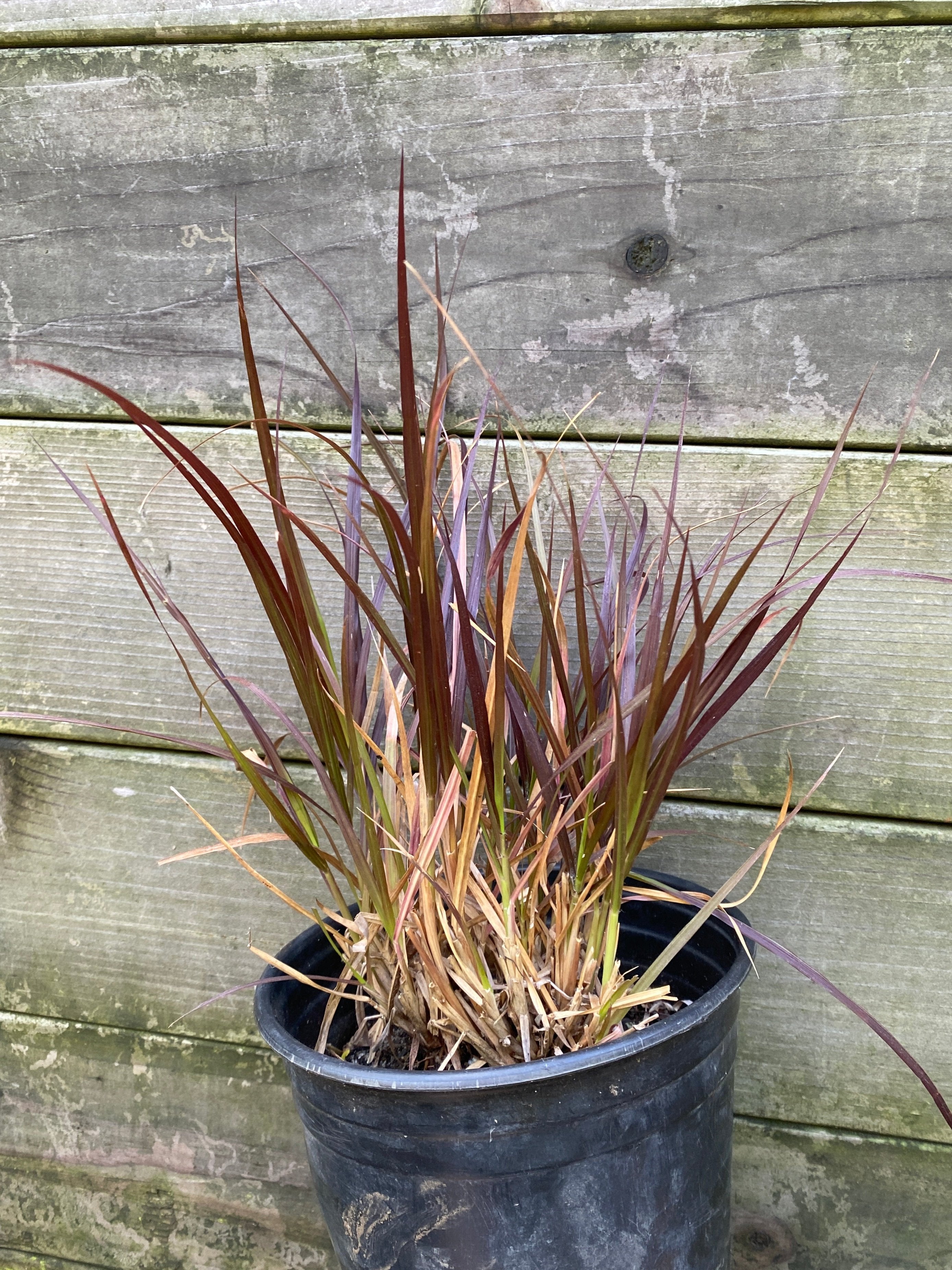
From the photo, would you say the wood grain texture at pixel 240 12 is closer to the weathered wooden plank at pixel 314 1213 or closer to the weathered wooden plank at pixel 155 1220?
the weathered wooden plank at pixel 314 1213

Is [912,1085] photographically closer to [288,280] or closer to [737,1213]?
[737,1213]

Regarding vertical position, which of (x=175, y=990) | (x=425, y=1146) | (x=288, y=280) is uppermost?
(x=288, y=280)

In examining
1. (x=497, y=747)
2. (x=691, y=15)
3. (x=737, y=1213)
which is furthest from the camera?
(x=737, y=1213)

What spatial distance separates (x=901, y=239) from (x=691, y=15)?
232mm

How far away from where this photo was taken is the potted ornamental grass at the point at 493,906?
547 mm

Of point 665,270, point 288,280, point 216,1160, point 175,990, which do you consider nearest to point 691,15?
point 665,270

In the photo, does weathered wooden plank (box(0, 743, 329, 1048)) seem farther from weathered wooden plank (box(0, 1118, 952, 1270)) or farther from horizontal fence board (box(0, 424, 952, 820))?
weathered wooden plank (box(0, 1118, 952, 1270))

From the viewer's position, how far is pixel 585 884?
0.61 meters

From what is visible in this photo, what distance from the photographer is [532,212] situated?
0.78m

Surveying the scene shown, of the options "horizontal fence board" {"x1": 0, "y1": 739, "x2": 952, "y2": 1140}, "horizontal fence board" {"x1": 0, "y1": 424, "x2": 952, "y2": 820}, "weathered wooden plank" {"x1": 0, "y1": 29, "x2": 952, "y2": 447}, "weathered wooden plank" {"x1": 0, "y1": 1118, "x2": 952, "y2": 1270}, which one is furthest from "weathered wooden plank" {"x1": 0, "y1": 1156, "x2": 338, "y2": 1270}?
"weathered wooden plank" {"x1": 0, "y1": 29, "x2": 952, "y2": 447}

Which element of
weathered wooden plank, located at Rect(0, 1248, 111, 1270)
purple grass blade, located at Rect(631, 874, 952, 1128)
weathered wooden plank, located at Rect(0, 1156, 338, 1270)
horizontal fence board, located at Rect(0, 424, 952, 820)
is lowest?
weathered wooden plank, located at Rect(0, 1248, 111, 1270)

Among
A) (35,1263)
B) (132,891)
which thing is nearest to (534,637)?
(132,891)

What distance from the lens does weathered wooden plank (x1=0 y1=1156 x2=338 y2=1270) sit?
96 centimetres

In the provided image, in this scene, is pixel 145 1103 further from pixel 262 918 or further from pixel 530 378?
pixel 530 378
